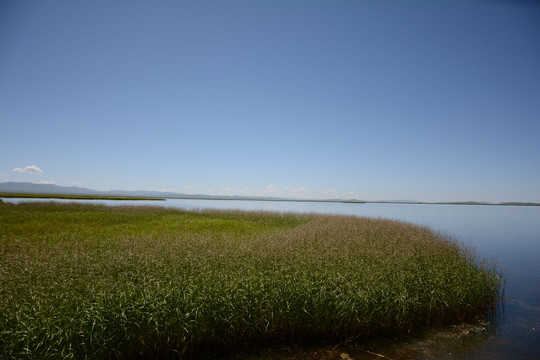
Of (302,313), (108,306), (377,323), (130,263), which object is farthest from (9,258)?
(377,323)

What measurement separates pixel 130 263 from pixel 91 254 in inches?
117

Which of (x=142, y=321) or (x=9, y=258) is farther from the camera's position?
(x=9, y=258)

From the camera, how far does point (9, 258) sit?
1124 cm

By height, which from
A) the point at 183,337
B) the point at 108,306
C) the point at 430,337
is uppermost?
the point at 108,306

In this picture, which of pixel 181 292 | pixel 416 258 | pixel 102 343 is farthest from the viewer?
pixel 416 258

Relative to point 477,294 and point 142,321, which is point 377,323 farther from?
point 142,321

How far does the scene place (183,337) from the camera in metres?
6.52

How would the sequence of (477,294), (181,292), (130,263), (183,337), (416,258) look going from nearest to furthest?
(183,337) → (181,292) → (477,294) → (130,263) → (416,258)

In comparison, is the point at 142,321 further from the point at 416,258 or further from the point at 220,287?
the point at 416,258

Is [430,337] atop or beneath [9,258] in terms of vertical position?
beneath

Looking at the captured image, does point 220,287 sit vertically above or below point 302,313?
above

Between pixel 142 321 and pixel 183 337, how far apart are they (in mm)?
1068

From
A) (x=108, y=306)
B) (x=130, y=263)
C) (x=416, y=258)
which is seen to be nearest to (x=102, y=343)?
(x=108, y=306)

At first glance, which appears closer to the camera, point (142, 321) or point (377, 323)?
point (142, 321)
